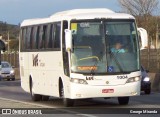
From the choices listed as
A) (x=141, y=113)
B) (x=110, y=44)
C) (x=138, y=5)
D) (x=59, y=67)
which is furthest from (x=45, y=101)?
(x=138, y=5)

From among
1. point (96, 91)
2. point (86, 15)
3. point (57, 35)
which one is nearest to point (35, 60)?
point (57, 35)

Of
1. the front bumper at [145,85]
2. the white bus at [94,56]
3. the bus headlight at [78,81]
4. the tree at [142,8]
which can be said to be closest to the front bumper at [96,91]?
the white bus at [94,56]

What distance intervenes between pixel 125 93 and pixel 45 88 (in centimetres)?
408

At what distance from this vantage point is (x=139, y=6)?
60781mm

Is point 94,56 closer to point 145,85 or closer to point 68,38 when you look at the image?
point 68,38

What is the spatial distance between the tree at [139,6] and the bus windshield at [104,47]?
134 feet

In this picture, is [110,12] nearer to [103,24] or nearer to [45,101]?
[103,24]

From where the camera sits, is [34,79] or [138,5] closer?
[34,79]

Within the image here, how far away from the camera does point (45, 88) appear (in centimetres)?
2202

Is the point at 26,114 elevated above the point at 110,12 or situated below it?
below

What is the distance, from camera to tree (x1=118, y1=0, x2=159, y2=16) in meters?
60.2

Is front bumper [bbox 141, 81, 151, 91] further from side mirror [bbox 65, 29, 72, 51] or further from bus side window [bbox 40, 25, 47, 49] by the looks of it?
side mirror [bbox 65, 29, 72, 51]

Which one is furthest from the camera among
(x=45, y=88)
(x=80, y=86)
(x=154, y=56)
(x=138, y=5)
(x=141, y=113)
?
(x=138, y=5)

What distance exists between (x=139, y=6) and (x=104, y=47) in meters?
42.2
